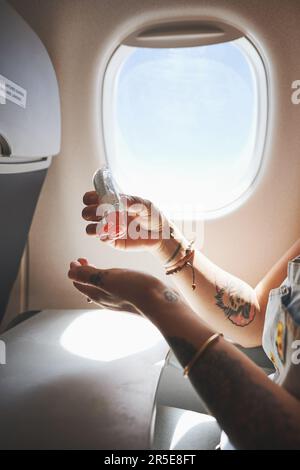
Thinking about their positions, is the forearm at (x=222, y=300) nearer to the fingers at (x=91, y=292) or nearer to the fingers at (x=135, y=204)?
the fingers at (x=135, y=204)

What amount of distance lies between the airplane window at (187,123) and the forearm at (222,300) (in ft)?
1.23

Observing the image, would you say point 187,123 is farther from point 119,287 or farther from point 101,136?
point 119,287

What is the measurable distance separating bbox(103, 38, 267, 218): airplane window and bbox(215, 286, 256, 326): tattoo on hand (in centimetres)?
44

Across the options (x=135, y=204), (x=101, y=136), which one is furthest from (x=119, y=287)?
(x=101, y=136)

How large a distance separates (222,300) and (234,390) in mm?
470

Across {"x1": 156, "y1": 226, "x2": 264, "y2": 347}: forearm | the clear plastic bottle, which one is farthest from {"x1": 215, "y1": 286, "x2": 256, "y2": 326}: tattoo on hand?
the clear plastic bottle

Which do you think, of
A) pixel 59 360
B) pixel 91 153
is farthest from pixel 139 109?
pixel 59 360

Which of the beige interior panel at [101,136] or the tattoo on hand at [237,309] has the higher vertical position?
the beige interior panel at [101,136]

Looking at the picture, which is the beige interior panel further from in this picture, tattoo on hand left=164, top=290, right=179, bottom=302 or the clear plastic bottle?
tattoo on hand left=164, top=290, right=179, bottom=302

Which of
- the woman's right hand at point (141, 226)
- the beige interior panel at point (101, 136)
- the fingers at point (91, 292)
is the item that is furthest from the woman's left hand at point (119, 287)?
the beige interior panel at point (101, 136)

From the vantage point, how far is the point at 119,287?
0.74 metres

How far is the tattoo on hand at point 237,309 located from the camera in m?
1.05

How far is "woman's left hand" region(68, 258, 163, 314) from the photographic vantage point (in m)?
0.72

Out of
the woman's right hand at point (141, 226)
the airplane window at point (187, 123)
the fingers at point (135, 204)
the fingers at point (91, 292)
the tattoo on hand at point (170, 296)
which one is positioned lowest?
the fingers at point (91, 292)
